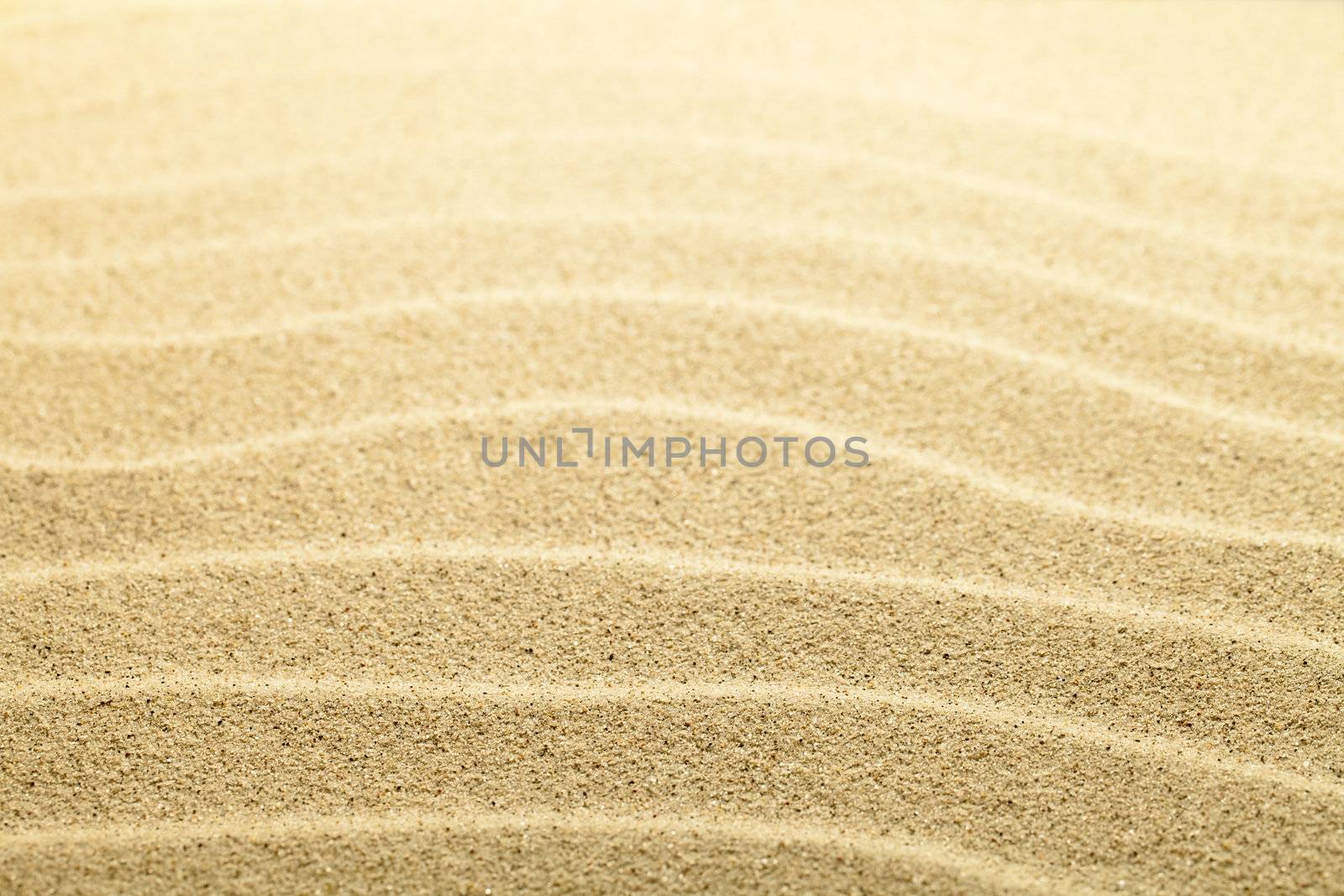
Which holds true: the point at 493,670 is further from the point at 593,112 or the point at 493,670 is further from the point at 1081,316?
the point at 593,112

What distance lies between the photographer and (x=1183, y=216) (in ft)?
5.17

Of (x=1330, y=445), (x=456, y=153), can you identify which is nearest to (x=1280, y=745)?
(x=1330, y=445)

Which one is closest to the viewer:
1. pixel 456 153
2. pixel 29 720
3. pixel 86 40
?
pixel 29 720

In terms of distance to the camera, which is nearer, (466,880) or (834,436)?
(466,880)

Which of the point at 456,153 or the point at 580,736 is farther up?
the point at 456,153

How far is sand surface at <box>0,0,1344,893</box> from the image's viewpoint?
1.05 meters

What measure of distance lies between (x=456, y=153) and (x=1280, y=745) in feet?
3.94

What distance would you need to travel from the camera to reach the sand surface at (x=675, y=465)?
3.44ft

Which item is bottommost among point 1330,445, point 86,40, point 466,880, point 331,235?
point 466,880

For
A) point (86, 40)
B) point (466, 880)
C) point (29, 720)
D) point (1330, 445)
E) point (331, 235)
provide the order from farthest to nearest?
point (86, 40), point (331, 235), point (1330, 445), point (29, 720), point (466, 880)

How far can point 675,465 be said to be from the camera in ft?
4.30

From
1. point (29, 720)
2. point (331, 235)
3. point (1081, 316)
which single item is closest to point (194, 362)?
point (331, 235)

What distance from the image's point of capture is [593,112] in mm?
1753

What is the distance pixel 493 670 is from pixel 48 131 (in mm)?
1158
